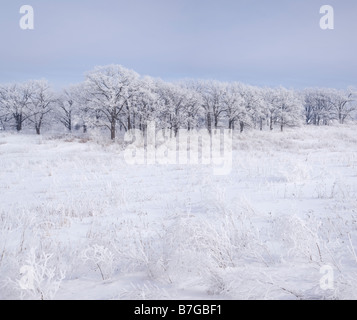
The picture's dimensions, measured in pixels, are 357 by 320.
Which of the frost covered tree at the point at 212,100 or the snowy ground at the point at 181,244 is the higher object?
the frost covered tree at the point at 212,100

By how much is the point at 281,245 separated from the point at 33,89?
5092cm

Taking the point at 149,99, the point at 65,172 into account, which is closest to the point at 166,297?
the point at 65,172

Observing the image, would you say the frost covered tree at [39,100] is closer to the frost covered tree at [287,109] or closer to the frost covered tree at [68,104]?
the frost covered tree at [68,104]

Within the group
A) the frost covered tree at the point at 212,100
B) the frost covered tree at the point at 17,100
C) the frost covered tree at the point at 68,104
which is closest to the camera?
the frost covered tree at the point at 17,100

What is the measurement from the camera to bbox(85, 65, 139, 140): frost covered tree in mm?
34188

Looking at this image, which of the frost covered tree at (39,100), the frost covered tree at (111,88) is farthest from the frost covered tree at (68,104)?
the frost covered tree at (111,88)

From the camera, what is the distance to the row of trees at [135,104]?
115 feet

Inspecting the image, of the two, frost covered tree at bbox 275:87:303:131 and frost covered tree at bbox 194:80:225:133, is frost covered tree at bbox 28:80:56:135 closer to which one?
frost covered tree at bbox 194:80:225:133

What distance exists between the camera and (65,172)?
501 inches

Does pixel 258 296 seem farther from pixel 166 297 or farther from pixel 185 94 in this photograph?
pixel 185 94

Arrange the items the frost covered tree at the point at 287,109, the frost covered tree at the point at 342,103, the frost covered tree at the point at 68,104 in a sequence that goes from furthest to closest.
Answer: the frost covered tree at the point at 342,103, the frost covered tree at the point at 287,109, the frost covered tree at the point at 68,104

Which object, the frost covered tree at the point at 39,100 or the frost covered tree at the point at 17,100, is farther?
the frost covered tree at the point at 39,100

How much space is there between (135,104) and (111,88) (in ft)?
15.6

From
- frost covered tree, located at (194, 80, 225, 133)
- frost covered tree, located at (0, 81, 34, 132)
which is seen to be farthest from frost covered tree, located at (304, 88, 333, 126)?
frost covered tree, located at (0, 81, 34, 132)
